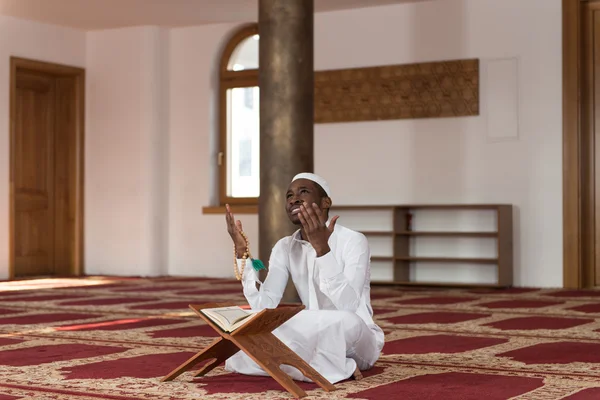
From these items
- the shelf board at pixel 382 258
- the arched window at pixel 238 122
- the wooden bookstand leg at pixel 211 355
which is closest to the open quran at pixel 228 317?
the wooden bookstand leg at pixel 211 355

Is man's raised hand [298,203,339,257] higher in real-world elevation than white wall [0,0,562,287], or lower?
lower

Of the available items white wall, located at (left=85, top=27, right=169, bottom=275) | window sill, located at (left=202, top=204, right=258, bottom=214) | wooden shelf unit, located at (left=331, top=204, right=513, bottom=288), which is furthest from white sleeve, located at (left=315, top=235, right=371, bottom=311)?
white wall, located at (left=85, top=27, right=169, bottom=275)

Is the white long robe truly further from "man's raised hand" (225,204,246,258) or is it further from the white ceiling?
the white ceiling

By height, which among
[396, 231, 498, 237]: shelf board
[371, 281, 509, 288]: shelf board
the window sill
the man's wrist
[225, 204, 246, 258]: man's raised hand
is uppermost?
the window sill

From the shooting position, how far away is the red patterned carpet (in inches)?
Answer: 143

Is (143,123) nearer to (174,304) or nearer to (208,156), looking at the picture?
(208,156)

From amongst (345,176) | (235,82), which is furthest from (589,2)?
(235,82)

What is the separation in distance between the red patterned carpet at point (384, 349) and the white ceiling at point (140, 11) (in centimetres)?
307

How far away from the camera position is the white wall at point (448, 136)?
943 centimetres

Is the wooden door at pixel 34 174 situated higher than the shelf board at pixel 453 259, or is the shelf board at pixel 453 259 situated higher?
the wooden door at pixel 34 174

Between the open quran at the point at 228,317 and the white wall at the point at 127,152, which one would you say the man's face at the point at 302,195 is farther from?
the white wall at the point at 127,152

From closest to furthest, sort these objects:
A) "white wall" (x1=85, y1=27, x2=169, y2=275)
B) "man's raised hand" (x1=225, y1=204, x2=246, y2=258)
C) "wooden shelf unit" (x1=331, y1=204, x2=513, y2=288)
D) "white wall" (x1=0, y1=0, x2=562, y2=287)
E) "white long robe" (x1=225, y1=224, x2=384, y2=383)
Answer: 1. "white long robe" (x1=225, y1=224, x2=384, y2=383)
2. "man's raised hand" (x1=225, y1=204, x2=246, y2=258)
3. "wooden shelf unit" (x1=331, y1=204, x2=513, y2=288)
4. "white wall" (x1=0, y1=0, x2=562, y2=287)
5. "white wall" (x1=85, y1=27, x2=169, y2=275)

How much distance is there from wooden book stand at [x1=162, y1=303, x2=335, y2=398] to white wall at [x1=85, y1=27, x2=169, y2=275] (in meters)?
7.80

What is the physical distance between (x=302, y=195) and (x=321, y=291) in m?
0.40
